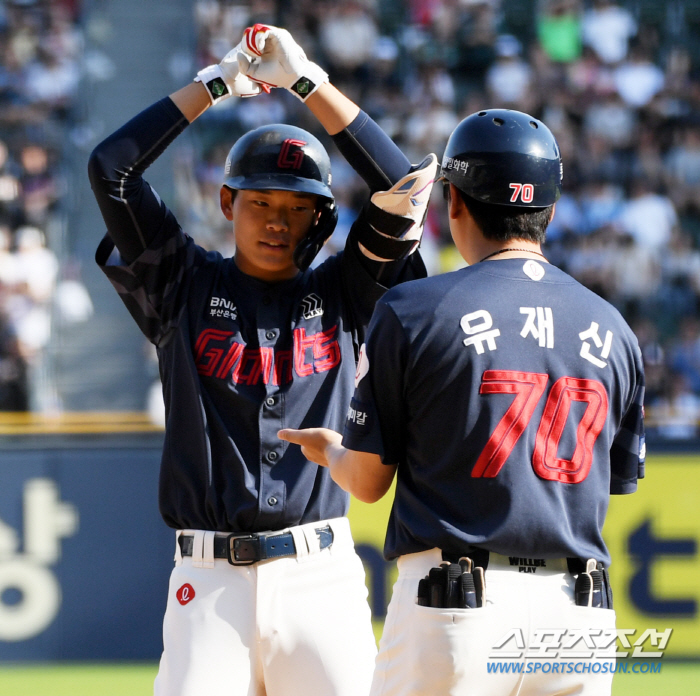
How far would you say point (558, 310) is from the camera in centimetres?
251

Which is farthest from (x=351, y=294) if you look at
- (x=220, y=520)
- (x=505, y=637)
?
(x=505, y=637)

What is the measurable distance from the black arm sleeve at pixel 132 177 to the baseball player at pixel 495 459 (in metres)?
1.06

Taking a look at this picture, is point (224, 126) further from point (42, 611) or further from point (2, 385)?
point (42, 611)

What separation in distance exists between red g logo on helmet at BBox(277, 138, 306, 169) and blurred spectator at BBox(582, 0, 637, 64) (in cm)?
943

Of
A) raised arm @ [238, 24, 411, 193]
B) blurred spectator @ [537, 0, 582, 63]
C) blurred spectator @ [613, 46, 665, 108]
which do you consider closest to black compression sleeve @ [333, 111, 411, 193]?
raised arm @ [238, 24, 411, 193]

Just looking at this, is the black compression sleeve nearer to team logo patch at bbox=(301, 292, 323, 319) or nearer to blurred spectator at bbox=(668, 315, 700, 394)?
team logo patch at bbox=(301, 292, 323, 319)

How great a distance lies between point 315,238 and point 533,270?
103cm

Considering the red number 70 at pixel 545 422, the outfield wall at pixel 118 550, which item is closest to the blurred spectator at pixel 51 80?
the outfield wall at pixel 118 550

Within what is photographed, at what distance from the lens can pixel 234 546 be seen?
3.09 meters

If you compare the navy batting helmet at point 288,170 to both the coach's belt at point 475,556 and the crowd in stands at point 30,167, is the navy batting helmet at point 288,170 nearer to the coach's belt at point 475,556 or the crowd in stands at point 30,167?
the coach's belt at point 475,556

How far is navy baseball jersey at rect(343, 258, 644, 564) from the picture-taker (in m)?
2.41

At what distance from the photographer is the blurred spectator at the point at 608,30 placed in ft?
39.2

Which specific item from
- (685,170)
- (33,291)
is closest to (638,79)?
(685,170)

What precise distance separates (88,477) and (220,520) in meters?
3.68
